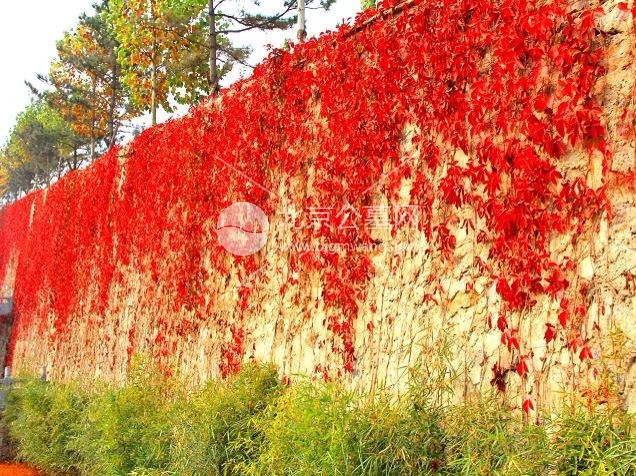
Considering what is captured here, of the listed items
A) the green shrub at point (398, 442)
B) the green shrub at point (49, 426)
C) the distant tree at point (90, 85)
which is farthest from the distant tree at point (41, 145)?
the green shrub at point (398, 442)

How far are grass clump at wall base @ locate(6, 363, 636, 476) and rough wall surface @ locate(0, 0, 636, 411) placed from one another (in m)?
0.18

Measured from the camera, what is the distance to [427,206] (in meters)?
3.40

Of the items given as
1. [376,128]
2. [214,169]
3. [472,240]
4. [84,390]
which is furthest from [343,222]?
[84,390]

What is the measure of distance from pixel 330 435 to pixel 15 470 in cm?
645

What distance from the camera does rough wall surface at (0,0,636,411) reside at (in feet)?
8.44

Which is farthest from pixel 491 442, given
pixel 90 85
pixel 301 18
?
pixel 90 85

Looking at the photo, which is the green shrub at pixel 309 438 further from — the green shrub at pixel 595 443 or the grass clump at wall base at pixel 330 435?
the green shrub at pixel 595 443

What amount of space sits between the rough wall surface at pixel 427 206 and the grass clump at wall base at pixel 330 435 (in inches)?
7.0

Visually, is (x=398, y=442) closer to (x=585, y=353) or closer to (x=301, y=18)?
(x=585, y=353)

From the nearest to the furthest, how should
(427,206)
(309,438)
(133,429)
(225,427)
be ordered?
(309,438), (427,206), (225,427), (133,429)

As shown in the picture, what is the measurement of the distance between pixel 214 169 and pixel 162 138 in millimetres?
1551

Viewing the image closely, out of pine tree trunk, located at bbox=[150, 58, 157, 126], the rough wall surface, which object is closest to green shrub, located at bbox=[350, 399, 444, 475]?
the rough wall surface

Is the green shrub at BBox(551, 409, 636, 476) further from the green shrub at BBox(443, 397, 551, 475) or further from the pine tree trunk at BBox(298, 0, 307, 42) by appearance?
the pine tree trunk at BBox(298, 0, 307, 42)

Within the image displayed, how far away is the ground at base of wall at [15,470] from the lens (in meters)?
7.52
